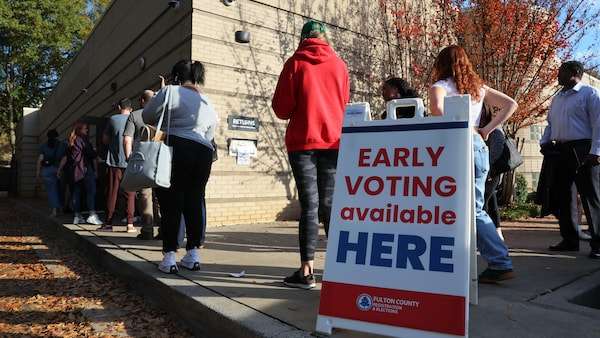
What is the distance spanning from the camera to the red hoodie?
11.5 feet

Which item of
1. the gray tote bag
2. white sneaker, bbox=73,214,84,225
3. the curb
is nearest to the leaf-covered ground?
the curb

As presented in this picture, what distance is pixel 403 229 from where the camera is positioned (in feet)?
8.30

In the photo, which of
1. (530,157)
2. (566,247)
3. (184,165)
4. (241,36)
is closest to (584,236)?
(566,247)

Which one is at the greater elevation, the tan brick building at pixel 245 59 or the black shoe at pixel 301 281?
the tan brick building at pixel 245 59

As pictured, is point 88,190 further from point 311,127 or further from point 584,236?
point 584,236

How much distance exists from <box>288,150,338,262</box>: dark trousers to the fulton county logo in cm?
95

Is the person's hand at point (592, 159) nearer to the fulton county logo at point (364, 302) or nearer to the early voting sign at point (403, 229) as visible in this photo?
the early voting sign at point (403, 229)

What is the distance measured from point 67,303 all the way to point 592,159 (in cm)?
500

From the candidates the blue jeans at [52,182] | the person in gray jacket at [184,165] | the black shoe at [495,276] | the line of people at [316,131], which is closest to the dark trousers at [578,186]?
the line of people at [316,131]

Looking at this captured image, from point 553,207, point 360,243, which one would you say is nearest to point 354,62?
point 553,207

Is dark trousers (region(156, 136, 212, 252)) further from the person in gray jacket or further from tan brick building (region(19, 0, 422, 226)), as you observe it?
tan brick building (region(19, 0, 422, 226))

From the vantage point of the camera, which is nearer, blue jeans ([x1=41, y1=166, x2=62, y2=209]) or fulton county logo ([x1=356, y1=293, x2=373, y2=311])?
fulton county logo ([x1=356, y1=293, x2=373, y2=311])

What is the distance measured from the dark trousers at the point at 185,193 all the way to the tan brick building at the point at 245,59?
3.37 metres

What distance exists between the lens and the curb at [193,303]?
8.77 ft
